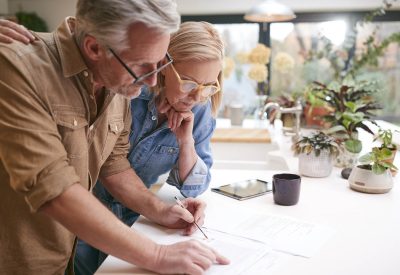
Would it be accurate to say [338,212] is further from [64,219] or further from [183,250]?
[64,219]

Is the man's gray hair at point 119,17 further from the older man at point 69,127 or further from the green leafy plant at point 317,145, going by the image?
the green leafy plant at point 317,145

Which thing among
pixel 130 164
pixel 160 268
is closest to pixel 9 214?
pixel 160 268

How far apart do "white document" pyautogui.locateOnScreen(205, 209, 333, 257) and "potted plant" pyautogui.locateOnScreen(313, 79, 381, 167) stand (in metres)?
0.76

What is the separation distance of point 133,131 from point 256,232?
0.59m

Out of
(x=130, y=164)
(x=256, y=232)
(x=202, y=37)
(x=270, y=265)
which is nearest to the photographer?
(x=270, y=265)

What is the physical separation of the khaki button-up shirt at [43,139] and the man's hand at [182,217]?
24cm

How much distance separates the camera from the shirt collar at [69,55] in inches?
38.5

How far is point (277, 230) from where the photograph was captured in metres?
1.18

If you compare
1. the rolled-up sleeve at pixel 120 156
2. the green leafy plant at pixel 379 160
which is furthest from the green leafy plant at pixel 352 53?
the rolled-up sleeve at pixel 120 156

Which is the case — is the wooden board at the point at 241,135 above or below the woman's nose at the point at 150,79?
below

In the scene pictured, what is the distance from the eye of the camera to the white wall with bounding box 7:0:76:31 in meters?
4.70

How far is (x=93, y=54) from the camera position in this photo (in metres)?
0.98

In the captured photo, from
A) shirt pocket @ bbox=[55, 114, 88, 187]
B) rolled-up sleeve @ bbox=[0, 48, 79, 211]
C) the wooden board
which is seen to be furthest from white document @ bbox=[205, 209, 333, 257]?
the wooden board

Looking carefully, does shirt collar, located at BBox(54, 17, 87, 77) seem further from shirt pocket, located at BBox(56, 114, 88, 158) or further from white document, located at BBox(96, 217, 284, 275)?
white document, located at BBox(96, 217, 284, 275)
